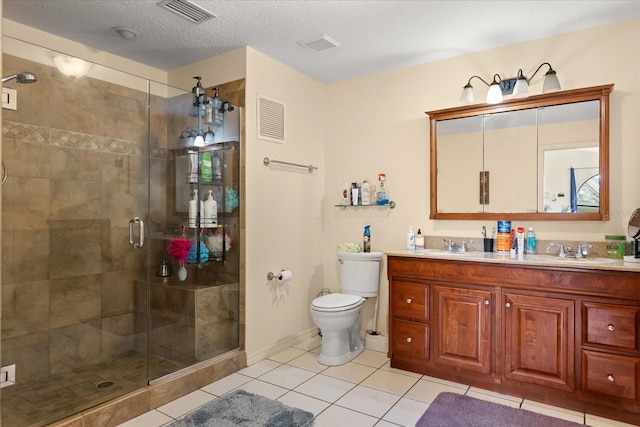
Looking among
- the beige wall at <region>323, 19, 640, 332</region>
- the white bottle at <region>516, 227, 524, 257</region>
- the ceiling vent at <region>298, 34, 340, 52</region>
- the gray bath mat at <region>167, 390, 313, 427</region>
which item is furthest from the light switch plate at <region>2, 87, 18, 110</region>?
the white bottle at <region>516, 227, 524, 257</region>

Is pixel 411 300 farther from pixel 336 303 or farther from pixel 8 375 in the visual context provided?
pixel 8 375

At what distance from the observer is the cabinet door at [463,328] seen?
8.57 ft

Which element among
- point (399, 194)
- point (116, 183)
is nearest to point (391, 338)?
point (399, 194)

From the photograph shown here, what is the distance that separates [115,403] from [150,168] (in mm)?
1470

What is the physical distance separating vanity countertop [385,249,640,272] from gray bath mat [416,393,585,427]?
86 cm

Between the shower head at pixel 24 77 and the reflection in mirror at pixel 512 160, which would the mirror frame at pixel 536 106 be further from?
the shower head at pixel 24 77

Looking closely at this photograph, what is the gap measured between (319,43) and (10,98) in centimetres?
196

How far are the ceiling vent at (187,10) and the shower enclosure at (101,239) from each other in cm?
50

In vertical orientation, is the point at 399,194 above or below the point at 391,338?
above

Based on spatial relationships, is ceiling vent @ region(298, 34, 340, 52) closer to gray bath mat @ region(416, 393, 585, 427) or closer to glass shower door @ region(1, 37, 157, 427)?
glass shower door @ region(1, 37, 157, 427)

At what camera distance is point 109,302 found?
2.83 m

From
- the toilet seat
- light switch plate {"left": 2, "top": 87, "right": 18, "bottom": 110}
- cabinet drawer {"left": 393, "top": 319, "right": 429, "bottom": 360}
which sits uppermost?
light switch plate {"left": 2, "top": 87, "right": 18, "bottom": 110}

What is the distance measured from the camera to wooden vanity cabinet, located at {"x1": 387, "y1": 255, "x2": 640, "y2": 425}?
7.31 feet

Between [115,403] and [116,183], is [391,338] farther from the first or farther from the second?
[116,183]
